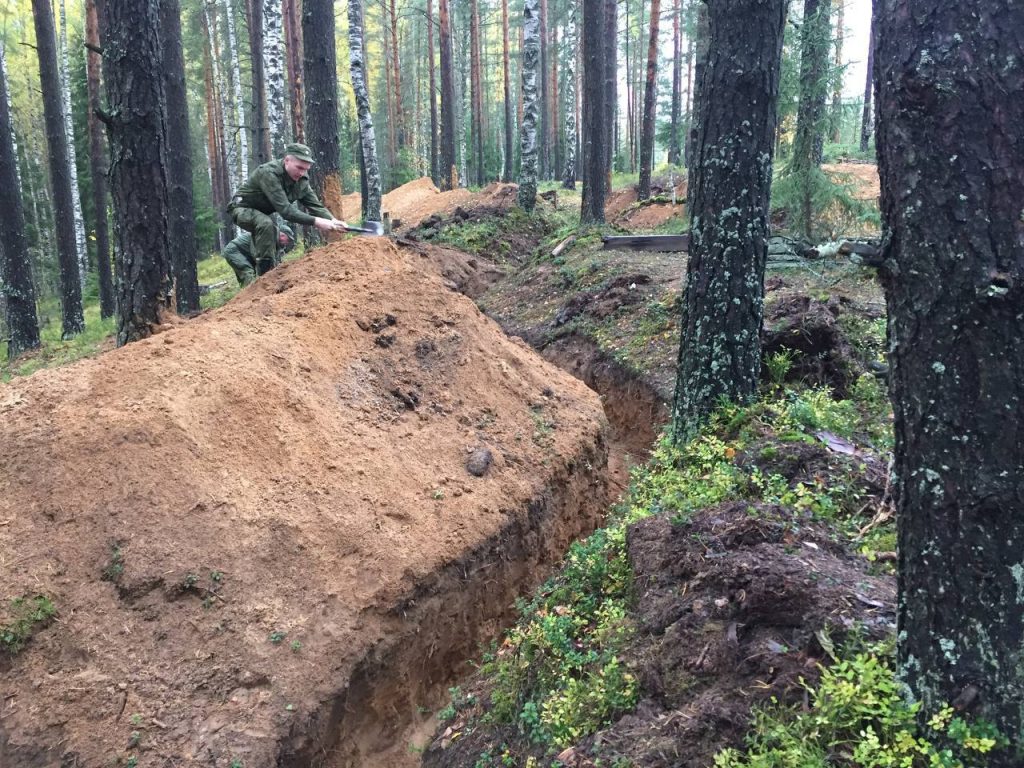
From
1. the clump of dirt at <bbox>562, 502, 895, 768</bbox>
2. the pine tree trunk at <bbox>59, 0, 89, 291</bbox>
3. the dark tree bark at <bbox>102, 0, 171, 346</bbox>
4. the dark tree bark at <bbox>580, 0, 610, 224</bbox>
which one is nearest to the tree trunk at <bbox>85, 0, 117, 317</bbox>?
the pine tree trunk at <bbox>59, 0, 89, 291</bbox>

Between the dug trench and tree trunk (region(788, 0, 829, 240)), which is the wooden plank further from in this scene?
the dug trench

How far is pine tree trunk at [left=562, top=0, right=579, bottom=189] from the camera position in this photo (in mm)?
26641

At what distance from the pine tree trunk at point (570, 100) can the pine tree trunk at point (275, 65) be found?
13028mm

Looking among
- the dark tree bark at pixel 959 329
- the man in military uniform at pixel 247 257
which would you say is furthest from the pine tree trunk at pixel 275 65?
the dark tree bark at pixel 959 329

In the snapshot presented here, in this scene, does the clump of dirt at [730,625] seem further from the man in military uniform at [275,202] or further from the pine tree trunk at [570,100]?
the pine tree trunk at [570,100]

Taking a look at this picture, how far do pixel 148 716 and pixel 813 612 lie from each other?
3.23m

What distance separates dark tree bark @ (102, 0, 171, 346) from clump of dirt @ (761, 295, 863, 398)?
18.4ft

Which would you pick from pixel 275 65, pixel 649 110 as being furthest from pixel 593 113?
pixel 649 110

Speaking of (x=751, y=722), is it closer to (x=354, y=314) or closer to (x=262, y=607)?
(x=262, y=607)

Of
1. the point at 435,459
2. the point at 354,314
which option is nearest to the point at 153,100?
the point at 354,314

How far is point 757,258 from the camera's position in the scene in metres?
5.39

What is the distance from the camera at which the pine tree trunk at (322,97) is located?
36.8ft

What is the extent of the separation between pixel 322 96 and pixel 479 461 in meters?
8.44

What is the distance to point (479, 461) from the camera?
5.42m
